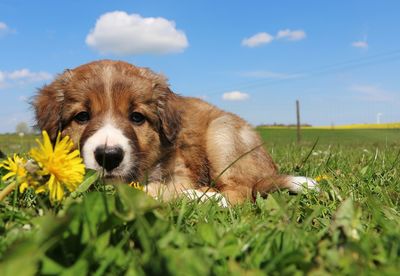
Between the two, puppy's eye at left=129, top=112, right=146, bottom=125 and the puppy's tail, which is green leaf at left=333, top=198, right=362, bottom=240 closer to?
the puppy's tail

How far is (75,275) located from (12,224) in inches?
25.1

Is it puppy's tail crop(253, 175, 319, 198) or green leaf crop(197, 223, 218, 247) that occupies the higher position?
green leaf crop(197, 223, 218, 247)

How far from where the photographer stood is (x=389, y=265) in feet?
4.95

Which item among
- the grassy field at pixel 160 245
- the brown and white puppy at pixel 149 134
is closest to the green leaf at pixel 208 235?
the grassy field at pixel 160 245

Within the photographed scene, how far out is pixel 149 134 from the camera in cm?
404

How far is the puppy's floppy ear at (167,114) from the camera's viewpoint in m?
4.21

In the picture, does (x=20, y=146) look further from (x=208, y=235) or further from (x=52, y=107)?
(x=208, y=235)

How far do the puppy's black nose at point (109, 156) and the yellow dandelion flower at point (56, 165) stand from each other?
4.39ft

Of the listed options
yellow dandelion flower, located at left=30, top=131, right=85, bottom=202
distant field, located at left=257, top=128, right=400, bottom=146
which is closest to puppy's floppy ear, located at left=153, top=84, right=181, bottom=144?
yellow dandelion flower, located at left=30, top=131, right=85, bottom=202

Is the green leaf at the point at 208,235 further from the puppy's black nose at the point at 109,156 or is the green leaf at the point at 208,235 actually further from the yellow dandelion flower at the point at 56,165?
the puppy's black nose at the point at 109,156

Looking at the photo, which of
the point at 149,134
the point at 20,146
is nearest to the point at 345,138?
the point at 20,146

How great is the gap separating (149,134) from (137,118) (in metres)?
0.20

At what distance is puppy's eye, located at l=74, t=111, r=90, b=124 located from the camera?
375 cm

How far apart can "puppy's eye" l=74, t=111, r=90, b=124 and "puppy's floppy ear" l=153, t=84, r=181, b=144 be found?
700 millimetres
